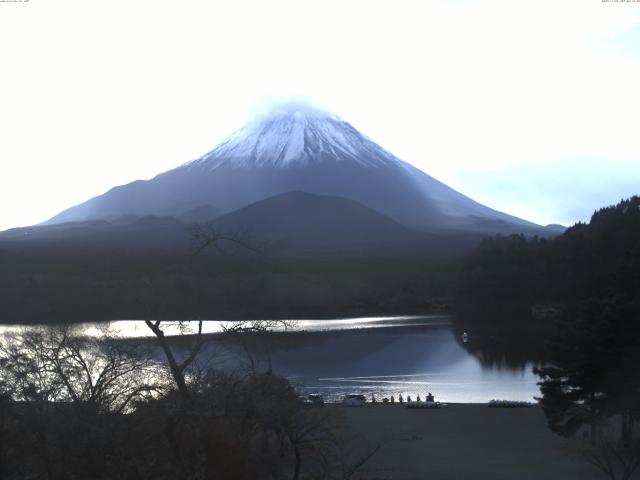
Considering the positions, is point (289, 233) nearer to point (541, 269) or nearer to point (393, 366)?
point (541, 269)

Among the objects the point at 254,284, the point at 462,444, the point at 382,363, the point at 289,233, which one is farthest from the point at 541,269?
the point at 289,233

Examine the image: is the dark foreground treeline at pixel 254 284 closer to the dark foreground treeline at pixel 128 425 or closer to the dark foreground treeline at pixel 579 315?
the dark foreground treeline at pixel 579 315

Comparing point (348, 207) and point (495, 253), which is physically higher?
point (348, 207)

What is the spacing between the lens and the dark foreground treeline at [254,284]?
85.8 feet

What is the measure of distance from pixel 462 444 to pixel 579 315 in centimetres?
211

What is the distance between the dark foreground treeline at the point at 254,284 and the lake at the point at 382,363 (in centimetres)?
248

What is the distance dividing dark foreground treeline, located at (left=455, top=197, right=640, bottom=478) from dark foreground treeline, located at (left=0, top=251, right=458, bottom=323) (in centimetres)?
356

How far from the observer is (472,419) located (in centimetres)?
1238

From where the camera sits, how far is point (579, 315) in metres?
10.7

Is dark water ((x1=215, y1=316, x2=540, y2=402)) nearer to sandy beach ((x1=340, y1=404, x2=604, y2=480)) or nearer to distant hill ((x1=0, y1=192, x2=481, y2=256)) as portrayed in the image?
sandy beach ((x1=340, y1=404, x2=604, y2=480))

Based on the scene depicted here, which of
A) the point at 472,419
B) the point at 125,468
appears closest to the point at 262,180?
the point at 472,419

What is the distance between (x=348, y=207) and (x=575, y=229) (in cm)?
3770

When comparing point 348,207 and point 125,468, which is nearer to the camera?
point 125,468

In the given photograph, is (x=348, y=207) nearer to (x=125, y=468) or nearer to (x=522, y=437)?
(x=522, y=437)
